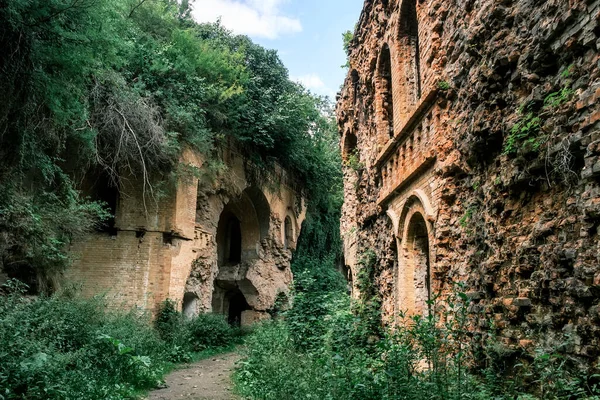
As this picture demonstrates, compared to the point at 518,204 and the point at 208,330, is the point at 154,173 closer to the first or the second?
the point at 208,330

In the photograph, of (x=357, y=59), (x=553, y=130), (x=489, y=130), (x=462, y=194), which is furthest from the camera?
(x=357, y=59)

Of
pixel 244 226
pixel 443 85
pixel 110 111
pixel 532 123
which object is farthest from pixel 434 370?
pixel 244 226

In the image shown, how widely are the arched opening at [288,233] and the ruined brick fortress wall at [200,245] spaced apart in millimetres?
47

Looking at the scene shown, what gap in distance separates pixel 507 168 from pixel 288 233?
17.4 m

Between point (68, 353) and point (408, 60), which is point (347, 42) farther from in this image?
point (68, 353)

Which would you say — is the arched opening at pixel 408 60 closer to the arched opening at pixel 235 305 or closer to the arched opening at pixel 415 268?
the arched opening at pixel 415 268

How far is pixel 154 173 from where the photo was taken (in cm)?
1284

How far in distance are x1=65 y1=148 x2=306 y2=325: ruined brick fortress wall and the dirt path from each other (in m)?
2.35

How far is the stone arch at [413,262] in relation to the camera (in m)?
6.78

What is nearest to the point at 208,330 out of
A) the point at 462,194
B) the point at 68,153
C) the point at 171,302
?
the point at 171,302

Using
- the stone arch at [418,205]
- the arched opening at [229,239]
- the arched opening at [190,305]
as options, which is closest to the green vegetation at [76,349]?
the arched opening at [190,305]

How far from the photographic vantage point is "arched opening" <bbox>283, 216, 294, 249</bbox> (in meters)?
21.0

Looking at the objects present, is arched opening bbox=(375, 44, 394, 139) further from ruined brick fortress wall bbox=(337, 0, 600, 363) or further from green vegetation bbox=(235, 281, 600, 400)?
green vegetation bbox=(235, 281, 600, 400)

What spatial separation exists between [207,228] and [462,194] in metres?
12.1
